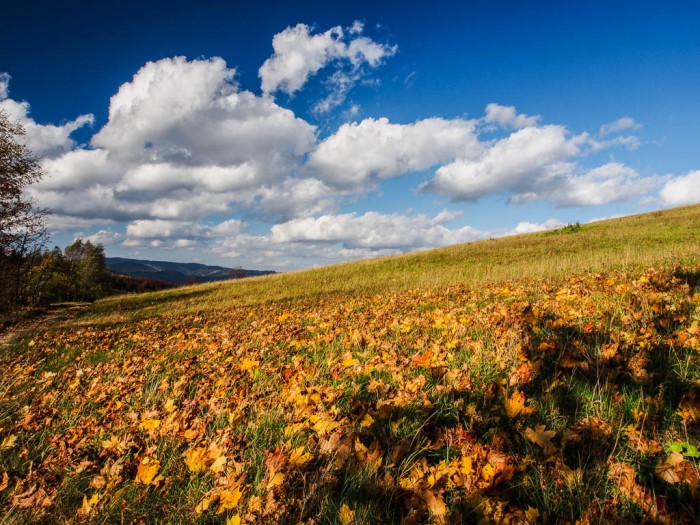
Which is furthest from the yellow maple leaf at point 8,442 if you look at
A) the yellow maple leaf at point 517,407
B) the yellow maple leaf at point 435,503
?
the yellow maple leaf at point 517,407

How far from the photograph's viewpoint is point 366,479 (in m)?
2.03

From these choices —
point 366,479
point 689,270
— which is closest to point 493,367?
point 366,479

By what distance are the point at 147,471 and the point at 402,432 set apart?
1.76m

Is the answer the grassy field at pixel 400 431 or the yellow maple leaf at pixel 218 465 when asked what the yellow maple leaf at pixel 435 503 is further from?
the yellow maple leaf at pixel 218 465

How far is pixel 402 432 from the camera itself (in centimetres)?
253

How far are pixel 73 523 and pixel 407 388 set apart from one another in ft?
7.88

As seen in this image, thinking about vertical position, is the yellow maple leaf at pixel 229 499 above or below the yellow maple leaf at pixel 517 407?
below

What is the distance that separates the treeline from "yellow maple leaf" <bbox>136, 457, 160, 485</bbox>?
73.0 feet

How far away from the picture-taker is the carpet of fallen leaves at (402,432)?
6.18 feet

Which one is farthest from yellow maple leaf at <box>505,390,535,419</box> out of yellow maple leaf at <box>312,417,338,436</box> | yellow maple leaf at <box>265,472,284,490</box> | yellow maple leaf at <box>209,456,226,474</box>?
yellow maple leaf at <box>209,456,226,474</box>

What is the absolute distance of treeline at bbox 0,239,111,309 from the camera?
19312 mm

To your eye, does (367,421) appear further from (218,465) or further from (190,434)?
(190,434)

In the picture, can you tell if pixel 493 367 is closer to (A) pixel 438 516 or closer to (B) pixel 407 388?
(B) pixel 407 388

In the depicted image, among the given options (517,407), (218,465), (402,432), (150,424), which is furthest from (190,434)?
(517,407)
